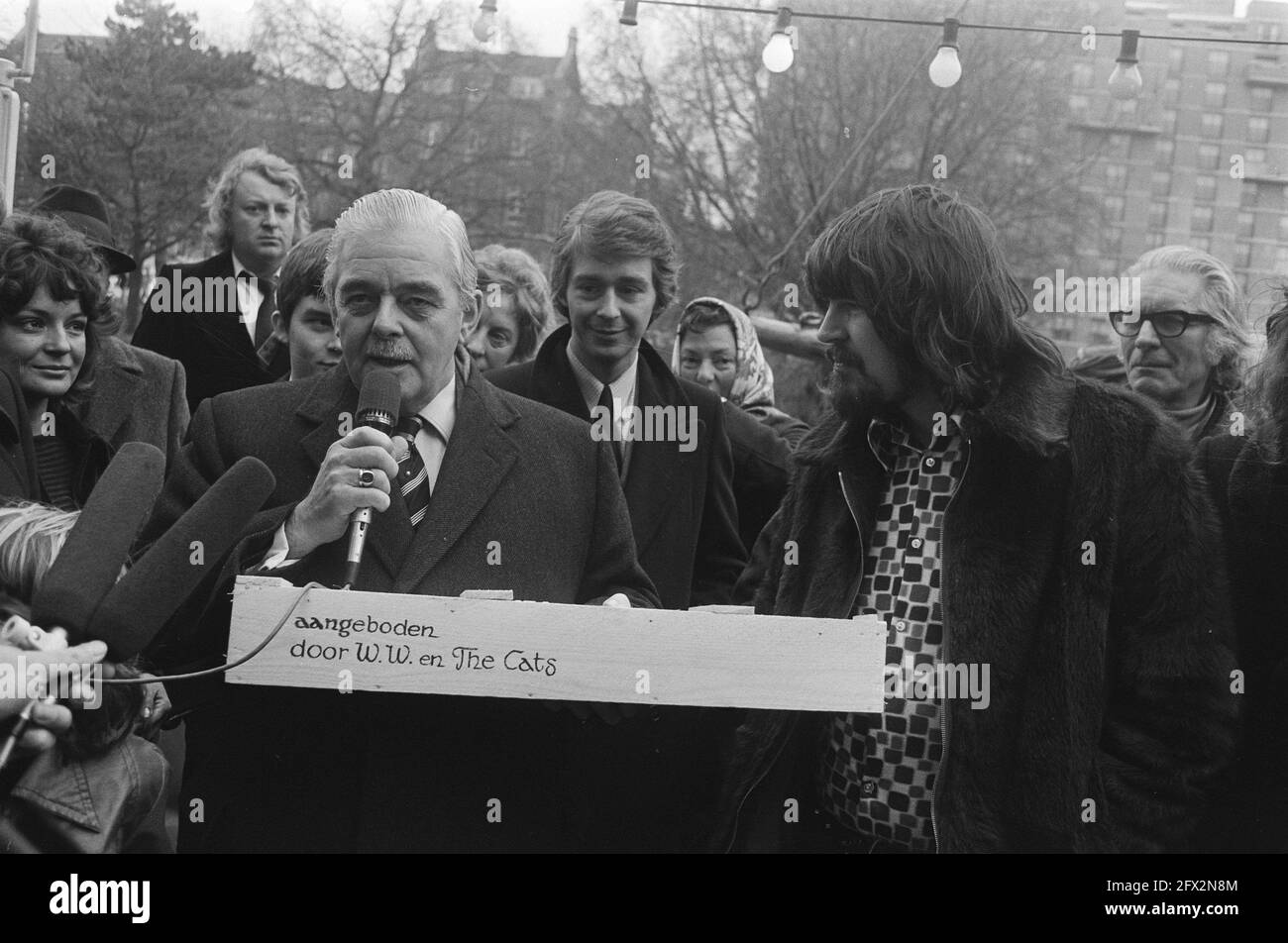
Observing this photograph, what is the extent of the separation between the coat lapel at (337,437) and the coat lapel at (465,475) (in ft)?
0.06

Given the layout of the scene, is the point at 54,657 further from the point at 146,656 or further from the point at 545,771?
the point at 545,771

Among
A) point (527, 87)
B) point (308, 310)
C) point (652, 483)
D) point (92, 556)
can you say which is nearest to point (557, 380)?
point (652, 483)

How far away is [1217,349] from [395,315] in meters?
2.46

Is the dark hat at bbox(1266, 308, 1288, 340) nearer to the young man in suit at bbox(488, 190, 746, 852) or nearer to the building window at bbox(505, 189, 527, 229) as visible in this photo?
the young man in suit at bbox(488, 190, 746, 852)

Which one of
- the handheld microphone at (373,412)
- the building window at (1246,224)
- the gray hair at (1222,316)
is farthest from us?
the building window at (1246,224)

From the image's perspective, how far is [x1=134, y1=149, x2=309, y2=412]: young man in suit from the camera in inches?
210

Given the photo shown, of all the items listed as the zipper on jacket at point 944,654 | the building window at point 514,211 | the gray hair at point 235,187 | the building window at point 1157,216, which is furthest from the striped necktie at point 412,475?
the building window at point 1157,216

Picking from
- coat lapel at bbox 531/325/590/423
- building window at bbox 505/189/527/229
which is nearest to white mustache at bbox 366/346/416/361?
coat lapel at bbox 531/325/590/423

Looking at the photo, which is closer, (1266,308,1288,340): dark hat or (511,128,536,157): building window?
(1266,308,1288,340): dark hat

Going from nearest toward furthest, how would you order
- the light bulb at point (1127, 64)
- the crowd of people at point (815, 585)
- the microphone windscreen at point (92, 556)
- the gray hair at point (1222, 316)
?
the microphone windscreen at point (92, 556) → the crowd of people at point (815, 585) → the gray hair at point (1222, 316) → the light bulb at point (1127, 64)

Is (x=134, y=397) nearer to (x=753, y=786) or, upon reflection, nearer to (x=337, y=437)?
(x=337, y=437)

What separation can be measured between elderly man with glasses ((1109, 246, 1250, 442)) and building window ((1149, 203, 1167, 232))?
67.2 meters

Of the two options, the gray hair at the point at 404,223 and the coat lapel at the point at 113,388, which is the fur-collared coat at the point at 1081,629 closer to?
the gray hair at the point at 404,223

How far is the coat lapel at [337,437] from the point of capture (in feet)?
9.74
